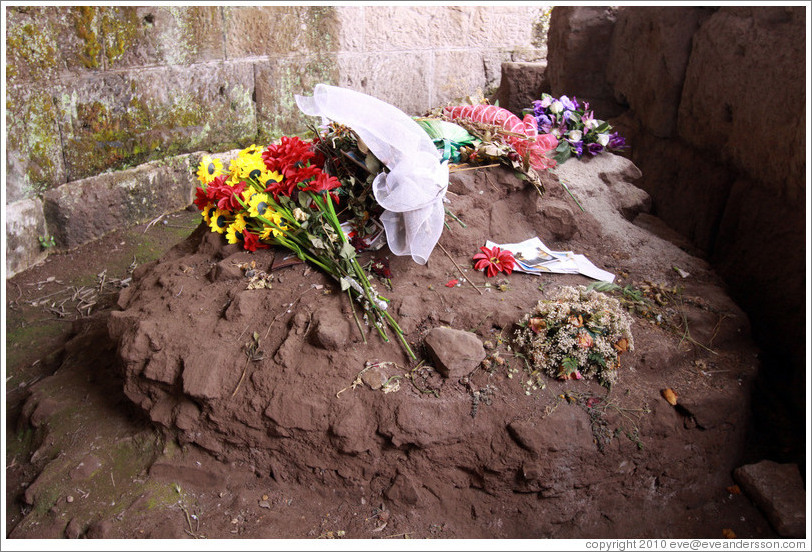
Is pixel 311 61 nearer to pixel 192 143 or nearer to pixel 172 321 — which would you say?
pixel 192 143

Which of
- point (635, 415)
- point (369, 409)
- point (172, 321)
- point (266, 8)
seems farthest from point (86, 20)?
point (635, 415)

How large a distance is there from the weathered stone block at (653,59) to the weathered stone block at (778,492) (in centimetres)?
225

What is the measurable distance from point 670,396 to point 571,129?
196cm

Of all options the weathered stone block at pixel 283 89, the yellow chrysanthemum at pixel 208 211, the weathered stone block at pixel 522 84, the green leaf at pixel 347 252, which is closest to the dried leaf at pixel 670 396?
the green leaf at pixel 347 252

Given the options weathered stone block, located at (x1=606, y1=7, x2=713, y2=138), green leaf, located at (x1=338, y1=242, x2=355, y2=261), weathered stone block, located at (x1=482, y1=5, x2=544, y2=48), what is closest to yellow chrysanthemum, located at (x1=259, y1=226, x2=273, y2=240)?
green leaf, located at (x1=338, y1=242, x2=355, y2=261)

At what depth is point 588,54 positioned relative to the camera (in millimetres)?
4887

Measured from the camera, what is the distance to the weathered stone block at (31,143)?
12.8 feet

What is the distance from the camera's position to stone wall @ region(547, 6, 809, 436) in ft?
9.93

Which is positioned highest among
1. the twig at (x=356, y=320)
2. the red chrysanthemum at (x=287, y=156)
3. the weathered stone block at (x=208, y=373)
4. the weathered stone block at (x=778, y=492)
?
the red chrysanthemum at (x=287, y=156)

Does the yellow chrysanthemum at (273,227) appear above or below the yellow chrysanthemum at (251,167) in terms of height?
below

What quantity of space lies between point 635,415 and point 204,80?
4015 mm

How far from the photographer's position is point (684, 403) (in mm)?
2678

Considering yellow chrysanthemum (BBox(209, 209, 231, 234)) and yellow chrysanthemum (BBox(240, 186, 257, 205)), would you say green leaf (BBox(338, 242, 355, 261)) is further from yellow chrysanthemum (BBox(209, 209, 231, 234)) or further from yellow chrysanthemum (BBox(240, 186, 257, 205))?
yellow chrysanthemum (BBox(209, 209, 231, 234))

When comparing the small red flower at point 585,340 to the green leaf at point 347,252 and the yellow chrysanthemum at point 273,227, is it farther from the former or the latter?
the yellow chrysanthemum at point 273,227
